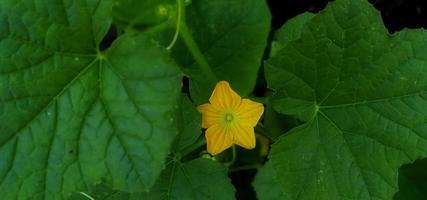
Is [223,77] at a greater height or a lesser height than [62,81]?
lesser

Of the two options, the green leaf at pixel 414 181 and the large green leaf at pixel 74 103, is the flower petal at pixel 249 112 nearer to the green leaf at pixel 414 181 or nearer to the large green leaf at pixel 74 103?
the large green leaf at pixel 74 103

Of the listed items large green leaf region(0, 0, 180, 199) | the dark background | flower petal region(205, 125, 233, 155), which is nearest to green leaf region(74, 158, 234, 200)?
flower petal region(205, 125, 233, 155)

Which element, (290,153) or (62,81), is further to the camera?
(290,153)

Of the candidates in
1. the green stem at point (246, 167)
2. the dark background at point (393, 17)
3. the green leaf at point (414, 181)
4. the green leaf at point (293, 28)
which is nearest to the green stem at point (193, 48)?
the green leaf at point (293, 28)

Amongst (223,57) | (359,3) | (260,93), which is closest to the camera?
(359,3)

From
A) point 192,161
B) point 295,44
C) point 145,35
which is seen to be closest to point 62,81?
point 145,35

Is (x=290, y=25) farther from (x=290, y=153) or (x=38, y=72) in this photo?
(x=38, y=72)
